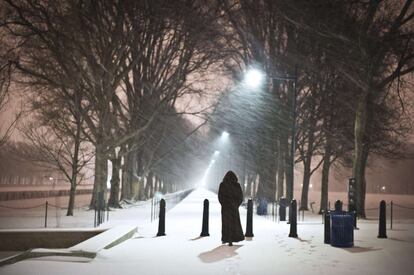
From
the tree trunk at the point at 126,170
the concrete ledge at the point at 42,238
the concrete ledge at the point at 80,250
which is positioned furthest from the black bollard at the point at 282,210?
the tree trunk at the point at 126,170

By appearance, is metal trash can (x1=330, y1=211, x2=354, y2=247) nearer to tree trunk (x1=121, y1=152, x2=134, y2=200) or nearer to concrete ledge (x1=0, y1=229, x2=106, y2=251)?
concrete ledge (x1=0, y1=229, x2=106, y2=251)

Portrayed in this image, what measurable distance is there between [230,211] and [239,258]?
2.46 metres

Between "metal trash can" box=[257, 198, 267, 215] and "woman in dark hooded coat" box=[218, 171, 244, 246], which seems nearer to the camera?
"woman in dark hooded coat" box=[218, 171, 244, 246]

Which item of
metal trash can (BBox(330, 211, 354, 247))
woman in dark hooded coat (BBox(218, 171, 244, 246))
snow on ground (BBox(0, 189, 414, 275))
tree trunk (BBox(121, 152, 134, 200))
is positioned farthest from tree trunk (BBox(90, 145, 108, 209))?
metal trash can (BBox(330, 211, 354, 247))

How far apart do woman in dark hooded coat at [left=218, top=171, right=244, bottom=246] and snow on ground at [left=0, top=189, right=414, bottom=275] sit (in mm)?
287

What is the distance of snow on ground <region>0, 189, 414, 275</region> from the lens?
30.1 feet

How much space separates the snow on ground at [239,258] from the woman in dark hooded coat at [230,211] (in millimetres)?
287

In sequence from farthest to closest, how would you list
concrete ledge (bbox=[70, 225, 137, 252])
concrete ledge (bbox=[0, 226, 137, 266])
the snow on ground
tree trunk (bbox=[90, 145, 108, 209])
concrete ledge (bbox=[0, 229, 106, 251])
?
tree trunk (bbox=[90, 145, 108, 209]), concrete ledge (bbox=[0, 229, 106, 251]), concrete ledge (bbox=[70, 225, 137, 252]), concrete ledge (bbox=[0, 226, 137, 266]), the snow on ground

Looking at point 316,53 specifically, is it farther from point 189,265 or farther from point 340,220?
point 189,265

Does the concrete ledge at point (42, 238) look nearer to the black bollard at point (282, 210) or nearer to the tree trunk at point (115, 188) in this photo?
the black bollard at point (282, 210)

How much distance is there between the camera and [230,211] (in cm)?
1313

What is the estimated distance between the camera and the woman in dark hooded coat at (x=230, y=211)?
43.1 feet

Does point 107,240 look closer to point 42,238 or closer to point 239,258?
point 239,258

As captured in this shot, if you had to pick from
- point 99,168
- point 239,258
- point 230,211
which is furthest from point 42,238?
point 99,168
